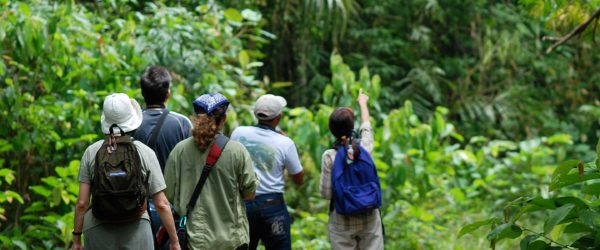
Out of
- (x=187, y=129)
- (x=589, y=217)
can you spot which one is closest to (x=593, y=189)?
(x=589, y=217)

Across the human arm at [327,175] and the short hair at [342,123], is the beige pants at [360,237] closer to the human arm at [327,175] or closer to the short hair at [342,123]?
the human arm at [327,175]

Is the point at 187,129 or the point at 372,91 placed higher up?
the point at 187,129

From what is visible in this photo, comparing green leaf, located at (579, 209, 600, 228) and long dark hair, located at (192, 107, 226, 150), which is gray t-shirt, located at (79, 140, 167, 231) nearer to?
long dark hair, located at (192, 107, 226, 150)

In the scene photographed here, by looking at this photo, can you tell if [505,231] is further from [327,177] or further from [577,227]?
[327,177]

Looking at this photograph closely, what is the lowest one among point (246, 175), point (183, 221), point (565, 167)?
point (183, 221)

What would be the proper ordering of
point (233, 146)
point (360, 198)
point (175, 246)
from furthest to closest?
point (360, 198), point (233, 146), point (175, 246)

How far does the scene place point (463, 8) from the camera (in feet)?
44.4

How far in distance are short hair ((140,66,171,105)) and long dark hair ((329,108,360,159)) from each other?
1181mm

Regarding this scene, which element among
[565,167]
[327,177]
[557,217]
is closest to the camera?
[557,217]

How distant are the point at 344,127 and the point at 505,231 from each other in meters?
2.33

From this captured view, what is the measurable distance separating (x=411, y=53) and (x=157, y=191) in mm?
9293

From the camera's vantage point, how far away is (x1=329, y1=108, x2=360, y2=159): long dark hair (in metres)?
5.80

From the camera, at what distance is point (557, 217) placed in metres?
3.29

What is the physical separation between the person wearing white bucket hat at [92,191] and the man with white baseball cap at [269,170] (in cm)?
107
